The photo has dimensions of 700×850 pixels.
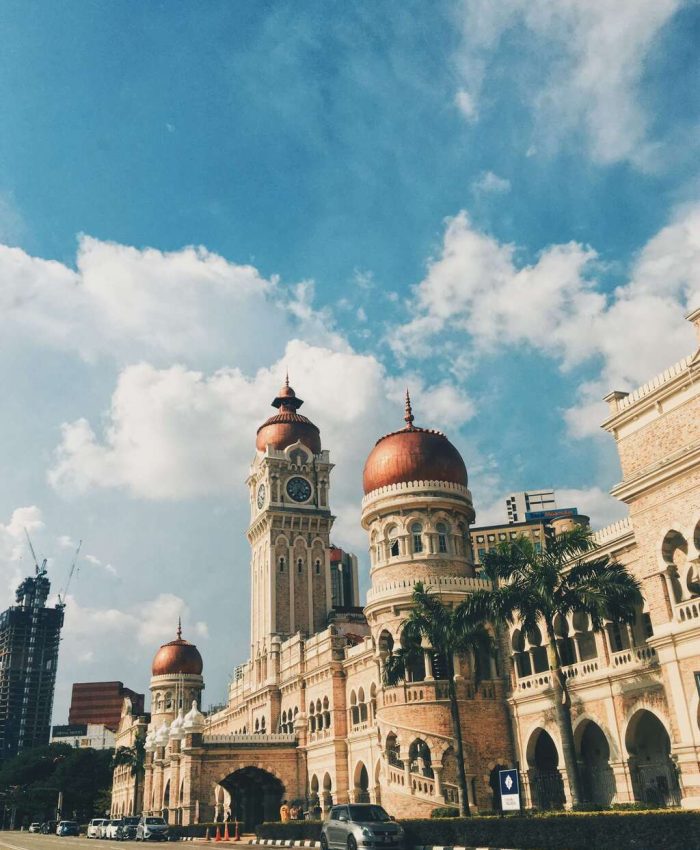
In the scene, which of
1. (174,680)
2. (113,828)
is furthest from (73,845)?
(174,680)

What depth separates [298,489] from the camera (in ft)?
228

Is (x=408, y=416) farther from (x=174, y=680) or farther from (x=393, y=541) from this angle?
(x=174, y=680)

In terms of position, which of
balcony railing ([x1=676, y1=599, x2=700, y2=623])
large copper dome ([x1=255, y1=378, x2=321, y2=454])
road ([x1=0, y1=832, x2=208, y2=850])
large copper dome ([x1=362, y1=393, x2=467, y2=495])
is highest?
large copper dome ([x1=255, y1=378, x2=321, y2=454])

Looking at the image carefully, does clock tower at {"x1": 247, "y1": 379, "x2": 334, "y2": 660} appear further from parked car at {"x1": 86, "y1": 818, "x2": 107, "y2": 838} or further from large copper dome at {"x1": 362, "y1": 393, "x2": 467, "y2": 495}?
large copper dome at {"x1": 362, "y1": 393, "x2": 467, "y2": 495}

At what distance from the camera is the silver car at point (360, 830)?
23438 millimetres

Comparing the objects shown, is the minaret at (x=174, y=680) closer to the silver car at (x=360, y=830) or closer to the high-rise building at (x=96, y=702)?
the silver car at (x=360, y=830)

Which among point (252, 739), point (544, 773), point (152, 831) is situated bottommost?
point (152, 831)

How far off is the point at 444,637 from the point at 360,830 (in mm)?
11556

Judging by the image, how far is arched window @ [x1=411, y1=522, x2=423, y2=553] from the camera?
43062 mm

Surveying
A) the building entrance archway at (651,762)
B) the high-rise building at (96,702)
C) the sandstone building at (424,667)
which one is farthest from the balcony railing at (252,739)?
the high-rise building at (96,702)

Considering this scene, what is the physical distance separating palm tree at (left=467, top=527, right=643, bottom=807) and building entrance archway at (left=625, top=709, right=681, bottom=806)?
298cm

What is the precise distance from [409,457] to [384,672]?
36.0 feet

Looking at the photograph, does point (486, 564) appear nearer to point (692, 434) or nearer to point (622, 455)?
point (622, 455)

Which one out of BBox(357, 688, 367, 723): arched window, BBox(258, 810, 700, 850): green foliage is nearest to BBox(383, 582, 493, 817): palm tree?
BBox(258, 810, 700, 850): green foliage
